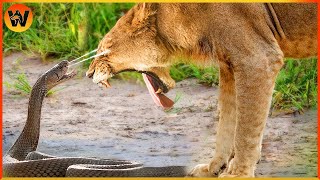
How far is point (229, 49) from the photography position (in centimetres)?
637

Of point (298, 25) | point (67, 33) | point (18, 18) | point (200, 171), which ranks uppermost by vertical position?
point (18, 18)

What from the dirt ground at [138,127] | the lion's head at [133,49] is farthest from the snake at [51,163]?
the lion's head at [133,49]

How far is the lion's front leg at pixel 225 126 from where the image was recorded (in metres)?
6.79

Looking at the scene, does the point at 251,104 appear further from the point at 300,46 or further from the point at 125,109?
the point at 125,109

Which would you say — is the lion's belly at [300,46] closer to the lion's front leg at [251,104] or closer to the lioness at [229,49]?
the lioness at [229,49]

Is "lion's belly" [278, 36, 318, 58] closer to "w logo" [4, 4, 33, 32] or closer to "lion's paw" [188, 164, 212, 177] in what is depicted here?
"lion's paw" [188, 164, 212, 177]

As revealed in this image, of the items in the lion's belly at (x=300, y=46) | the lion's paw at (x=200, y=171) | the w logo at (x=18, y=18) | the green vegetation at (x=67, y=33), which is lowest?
the lion's paw at (x=200, y=171)

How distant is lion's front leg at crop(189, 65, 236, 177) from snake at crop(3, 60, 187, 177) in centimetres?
27

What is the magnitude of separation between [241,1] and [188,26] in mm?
372

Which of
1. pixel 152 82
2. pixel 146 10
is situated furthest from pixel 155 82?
pixel 146 10

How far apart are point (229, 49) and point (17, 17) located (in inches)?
57.8

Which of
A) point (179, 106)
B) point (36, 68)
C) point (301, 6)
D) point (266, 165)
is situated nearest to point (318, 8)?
point (301, 6)

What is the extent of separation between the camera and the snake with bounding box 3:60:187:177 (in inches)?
274

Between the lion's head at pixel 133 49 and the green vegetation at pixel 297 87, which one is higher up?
the lion's head at pixel 133 49
